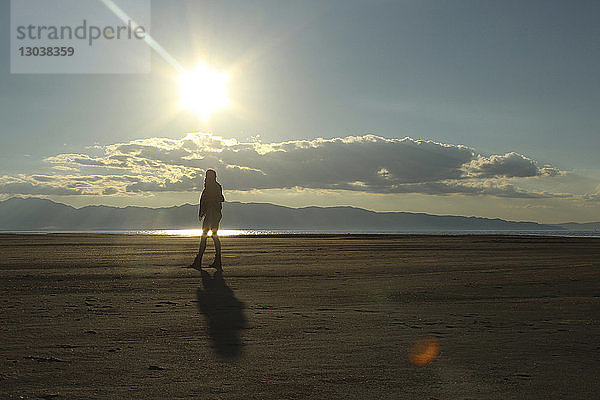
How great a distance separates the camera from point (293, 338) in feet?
19.4

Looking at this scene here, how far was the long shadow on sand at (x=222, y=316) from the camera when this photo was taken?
547 centimetres

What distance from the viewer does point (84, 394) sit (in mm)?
3912

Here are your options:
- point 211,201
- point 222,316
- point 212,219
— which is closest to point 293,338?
point 222,316

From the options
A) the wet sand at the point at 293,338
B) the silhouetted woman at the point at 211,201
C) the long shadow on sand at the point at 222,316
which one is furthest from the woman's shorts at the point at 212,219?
the long shadow on sand at the point at 222,316

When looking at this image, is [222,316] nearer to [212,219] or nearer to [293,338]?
[293,338]

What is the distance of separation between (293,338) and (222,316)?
63.0 inches

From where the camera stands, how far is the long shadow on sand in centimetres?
547

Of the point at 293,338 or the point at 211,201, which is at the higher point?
the point at 211,201

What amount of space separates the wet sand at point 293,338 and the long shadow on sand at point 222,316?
2 centimetres

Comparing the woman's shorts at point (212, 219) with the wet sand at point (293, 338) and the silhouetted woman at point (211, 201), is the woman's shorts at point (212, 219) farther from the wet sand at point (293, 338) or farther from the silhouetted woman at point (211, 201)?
the wet sand at point (293, 338)

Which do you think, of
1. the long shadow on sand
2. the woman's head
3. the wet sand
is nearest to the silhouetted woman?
the woman's head

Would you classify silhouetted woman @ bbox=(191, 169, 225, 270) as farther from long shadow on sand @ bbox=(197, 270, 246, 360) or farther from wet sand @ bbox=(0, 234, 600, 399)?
long shadow on sand @ bbox=(197, 270, 246, 360)

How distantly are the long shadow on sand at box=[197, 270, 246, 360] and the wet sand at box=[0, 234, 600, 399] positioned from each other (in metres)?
0.02

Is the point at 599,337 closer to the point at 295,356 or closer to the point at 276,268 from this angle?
the point at 295,356
